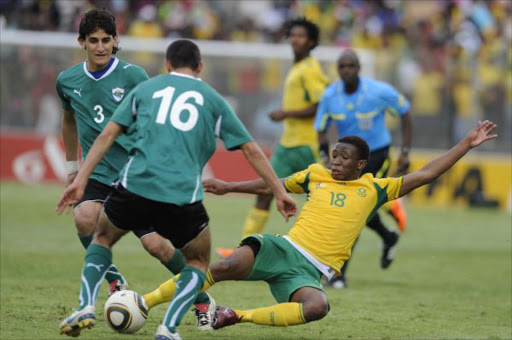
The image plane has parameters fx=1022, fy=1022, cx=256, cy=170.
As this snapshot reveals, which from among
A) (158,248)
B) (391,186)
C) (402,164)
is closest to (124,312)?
(158,248)

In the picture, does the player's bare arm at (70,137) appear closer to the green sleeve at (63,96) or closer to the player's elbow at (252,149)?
the green sleeve at (63,96)

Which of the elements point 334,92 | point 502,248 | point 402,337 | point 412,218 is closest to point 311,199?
point 402,337

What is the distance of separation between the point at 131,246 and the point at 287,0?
13995mm

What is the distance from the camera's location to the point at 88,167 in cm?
648

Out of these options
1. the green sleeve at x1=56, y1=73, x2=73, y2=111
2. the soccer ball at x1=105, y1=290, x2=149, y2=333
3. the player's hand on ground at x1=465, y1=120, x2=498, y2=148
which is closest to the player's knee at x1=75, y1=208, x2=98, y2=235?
the green sleeve at x1=56, y1=73, x2=73, y2=111

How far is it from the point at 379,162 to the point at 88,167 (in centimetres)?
559

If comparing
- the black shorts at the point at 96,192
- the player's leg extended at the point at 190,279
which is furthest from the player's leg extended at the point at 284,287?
the black shorts at the point at 96,192

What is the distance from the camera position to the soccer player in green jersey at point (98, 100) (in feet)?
25.6

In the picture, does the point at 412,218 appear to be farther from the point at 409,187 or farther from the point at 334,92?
the point at 409,187

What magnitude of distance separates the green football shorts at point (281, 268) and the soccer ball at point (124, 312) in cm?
91

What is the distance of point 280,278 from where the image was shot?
7.53 metres

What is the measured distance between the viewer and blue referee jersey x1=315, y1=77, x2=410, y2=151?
37.6 ft

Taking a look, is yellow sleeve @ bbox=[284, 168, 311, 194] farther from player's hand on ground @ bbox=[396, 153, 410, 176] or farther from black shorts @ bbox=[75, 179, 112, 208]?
player's hand on ground @ bbox=[396, 153, 410, 176]

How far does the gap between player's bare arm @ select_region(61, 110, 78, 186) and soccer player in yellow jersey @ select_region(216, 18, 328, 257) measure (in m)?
4.23
